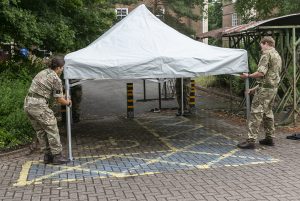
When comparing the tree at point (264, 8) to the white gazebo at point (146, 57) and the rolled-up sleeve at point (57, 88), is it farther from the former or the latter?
the rolled-up sleeve at point (57, 88)

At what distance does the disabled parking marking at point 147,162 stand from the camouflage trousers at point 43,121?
0.39m

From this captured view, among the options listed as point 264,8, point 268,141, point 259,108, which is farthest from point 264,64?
point 264,8

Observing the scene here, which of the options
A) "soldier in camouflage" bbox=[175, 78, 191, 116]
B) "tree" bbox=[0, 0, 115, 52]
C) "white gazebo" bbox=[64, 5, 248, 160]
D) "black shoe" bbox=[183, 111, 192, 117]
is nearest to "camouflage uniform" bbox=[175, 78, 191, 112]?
"soldier in camouflage" bbox=[175, 78, 191, 116]

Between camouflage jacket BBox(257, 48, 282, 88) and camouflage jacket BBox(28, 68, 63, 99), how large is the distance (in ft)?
12.8

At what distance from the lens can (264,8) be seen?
16.9 meters

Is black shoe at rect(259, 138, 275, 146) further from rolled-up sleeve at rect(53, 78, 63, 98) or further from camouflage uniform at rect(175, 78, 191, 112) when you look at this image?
camouflage uniform at rect(175, 78, 191, 112)

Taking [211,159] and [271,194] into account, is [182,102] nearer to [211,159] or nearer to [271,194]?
[211,159]

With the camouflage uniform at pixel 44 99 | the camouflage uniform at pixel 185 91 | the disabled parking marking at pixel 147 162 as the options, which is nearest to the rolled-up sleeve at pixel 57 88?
the camouflage uniform at pixel 44 99

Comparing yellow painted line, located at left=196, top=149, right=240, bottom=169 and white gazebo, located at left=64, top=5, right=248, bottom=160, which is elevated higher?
white gazebo, located at left=64, top=5, right=248, bottom=160

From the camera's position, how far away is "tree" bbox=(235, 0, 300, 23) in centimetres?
1619

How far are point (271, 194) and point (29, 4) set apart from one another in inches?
368

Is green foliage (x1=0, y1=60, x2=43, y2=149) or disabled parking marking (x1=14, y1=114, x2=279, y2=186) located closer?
disabled parking marking (x1=14, y1=114, x2=279, y2=186)

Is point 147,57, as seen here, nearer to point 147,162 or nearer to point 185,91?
point 147,162

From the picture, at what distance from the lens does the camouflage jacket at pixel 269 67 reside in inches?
346
